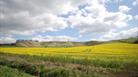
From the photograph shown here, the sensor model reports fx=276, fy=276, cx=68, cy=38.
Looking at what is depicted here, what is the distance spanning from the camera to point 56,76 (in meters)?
26.7

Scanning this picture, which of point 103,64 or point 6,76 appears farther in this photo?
point 103,64

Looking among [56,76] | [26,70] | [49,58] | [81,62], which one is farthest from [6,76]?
[49,58]

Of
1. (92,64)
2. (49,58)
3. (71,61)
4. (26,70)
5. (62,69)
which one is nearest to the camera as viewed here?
(62,69)

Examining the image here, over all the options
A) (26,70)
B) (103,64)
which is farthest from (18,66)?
(103,64)

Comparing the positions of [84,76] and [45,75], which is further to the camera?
[45,75]

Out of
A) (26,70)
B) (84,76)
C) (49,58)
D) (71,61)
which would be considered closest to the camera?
(84,76)

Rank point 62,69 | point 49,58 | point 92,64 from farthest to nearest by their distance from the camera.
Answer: point 49,58, point 92,64, point 62,69

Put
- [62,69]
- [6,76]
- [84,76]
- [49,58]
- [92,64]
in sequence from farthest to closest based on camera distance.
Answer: [49,58] < [92,64] < [62,69] < [84,76] < [6,76]

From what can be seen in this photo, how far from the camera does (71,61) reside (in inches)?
1420

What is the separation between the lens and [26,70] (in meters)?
31.1

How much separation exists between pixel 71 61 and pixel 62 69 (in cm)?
870

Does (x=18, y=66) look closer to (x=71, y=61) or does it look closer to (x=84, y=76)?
(x=71, y=61)

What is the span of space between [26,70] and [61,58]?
324 inches

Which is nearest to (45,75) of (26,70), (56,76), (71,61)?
(56,76)
